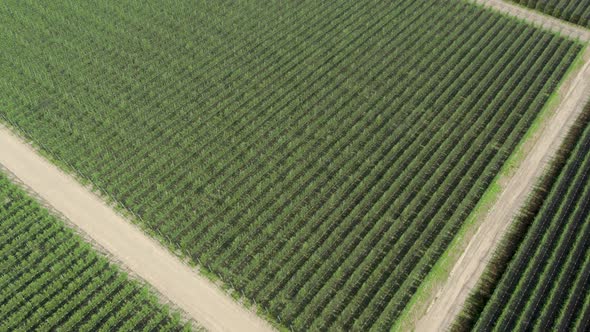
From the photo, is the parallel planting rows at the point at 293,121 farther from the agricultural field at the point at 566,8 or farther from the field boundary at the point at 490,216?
the agricultural field at the point at 566,8

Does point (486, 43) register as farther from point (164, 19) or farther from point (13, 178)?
point (13, 178)

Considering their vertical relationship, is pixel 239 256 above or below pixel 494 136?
below

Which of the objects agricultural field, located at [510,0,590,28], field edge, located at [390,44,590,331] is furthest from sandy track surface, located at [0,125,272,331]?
agricultural field, located at [510,0,590,28]

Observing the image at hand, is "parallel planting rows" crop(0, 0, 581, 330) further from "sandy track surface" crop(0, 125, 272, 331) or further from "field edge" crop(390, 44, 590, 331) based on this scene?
"sandy track surface" crop(0, 125, 272, 331)

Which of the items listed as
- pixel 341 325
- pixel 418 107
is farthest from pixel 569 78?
pixel 341 325

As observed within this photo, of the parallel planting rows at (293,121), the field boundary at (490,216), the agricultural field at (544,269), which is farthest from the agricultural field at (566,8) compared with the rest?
the agricultural field at (544,269)

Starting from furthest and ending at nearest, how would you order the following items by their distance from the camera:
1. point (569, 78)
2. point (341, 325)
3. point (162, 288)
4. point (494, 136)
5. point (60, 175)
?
point (569, 78) < point (494, 136) < point (60, 175) < point (162, 288) < point (341, 325)

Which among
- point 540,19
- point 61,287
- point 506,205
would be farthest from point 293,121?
point 540,19
